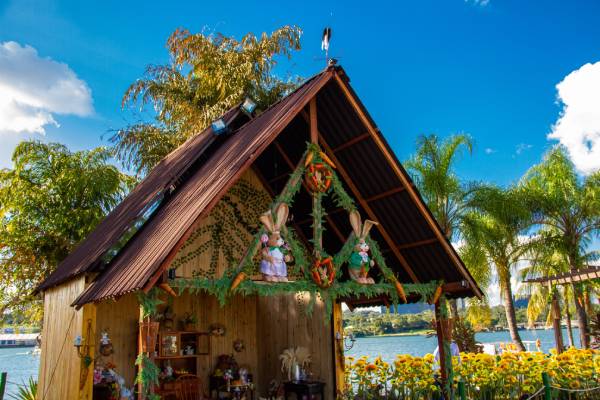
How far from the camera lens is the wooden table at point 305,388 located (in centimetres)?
1108

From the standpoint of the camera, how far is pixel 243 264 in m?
7.94

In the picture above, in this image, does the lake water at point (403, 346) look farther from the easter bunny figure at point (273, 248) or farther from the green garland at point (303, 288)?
the easter bunny figure at point (273, 248)

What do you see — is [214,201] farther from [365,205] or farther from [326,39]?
[365,205]

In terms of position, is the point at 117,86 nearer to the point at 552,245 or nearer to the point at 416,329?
the point at 552,245

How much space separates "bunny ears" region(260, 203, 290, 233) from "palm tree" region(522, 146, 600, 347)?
50.9 feet

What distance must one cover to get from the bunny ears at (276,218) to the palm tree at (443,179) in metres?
11.7

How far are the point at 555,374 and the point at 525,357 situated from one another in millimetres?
631

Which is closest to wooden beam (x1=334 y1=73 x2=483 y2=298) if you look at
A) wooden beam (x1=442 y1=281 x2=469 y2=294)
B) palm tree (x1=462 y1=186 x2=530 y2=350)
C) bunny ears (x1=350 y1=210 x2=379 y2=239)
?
wooden beam (x1=442 y1=281 x2=469 y2=294)

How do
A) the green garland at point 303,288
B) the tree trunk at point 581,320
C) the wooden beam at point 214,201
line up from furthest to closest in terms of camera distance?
the tree trunk at point 581,320 < the green garland at point 303,288 < the wooden beam at point 214,201

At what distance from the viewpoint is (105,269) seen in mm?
9586

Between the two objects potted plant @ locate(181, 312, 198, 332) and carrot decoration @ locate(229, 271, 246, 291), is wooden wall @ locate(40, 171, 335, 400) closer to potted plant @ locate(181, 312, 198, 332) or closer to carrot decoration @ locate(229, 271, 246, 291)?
potted plant @ locate(181, 312, 198, 332)

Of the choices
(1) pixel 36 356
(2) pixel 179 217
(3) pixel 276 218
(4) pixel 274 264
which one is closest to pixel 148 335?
(2) pixel 179 217

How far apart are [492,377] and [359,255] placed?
4.36 meters

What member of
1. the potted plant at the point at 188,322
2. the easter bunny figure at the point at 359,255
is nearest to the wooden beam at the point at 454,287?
the easter bunny figure at the point at 359,255
